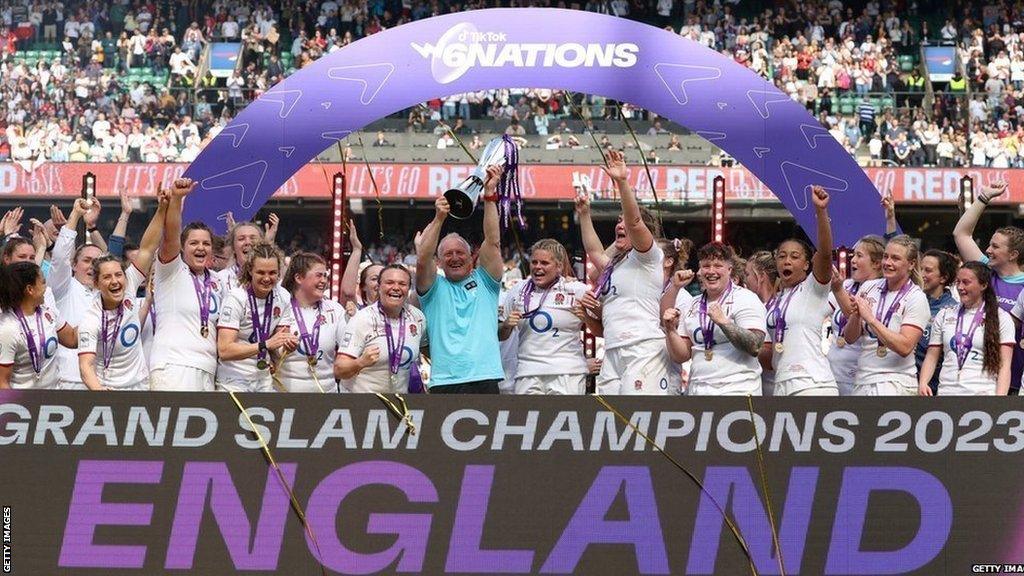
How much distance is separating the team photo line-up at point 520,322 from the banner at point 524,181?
16.7 meters

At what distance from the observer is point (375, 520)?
616cm

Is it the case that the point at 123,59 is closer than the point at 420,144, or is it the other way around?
the point at 420,144

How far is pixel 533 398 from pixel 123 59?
25817 millimetres

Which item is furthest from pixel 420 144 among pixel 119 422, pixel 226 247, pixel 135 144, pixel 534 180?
pixel 119 422

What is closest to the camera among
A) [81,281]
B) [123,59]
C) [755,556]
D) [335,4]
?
[755,556]

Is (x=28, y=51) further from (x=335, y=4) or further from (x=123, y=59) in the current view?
(x=335, y=4)

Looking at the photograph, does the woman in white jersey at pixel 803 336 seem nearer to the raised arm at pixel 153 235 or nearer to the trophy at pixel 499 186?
the trophy at pixel 499 186

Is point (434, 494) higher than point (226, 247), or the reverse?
point (226, 247)

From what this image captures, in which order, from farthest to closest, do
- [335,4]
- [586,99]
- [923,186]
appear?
[335,4], [586,99], [923,186]

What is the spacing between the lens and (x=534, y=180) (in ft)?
83.7

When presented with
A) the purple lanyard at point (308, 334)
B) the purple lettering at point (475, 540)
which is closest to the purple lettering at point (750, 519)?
the purple lettering at point (475, 540)

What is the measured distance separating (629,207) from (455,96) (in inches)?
703

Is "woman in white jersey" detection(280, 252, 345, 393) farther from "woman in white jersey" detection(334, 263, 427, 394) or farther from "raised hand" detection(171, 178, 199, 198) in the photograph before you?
"raised hand" detection(171, 178, 199, 198)

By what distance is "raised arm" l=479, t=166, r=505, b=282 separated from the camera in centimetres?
738
